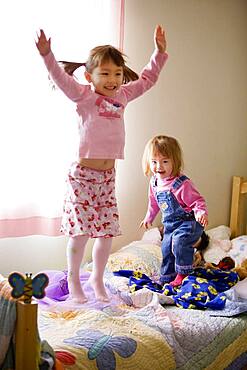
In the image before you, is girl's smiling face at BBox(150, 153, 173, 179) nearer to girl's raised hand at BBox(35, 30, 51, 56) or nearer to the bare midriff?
the bare midriff

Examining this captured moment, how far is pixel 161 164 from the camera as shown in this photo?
234cm

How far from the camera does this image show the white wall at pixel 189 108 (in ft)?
9.21

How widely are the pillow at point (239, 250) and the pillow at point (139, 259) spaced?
1.27 feet

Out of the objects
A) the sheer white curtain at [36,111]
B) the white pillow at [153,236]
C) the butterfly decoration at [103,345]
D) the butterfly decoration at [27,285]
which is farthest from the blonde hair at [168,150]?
the butterfly decoration at [27,285]

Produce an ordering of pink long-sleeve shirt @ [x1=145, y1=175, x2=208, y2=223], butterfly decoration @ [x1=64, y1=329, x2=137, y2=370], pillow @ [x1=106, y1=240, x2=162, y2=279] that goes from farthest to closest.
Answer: pillow @ [x1=106, y1=240, x2=162, y2=279], pink long-sleeve shirt @ [x1=145, y1=175, x2=208, y2=223], butterfly decoration @ [x1=64, y1=329, x2=137, y2=370]

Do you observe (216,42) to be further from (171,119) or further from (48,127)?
(48,127)

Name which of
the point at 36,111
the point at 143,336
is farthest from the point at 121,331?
the point at 36,111

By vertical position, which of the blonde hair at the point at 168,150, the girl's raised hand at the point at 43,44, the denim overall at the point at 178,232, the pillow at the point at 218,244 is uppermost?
the girl's raised hand at the point at 43,44

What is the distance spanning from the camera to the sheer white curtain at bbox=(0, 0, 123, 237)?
2.34 m

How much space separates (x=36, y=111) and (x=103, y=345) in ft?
3.45

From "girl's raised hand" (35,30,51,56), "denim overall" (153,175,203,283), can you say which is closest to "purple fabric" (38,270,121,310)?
"denim overall" (153,175,203,283)

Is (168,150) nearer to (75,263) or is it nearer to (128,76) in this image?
(128,76)

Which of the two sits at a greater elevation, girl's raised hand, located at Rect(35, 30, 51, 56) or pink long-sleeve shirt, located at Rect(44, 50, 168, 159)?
girl's raised hand, located at Rect(35, 30, 51, 56)

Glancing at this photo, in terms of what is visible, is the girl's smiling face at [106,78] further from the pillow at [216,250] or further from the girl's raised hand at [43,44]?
the pillow at [216,250]
